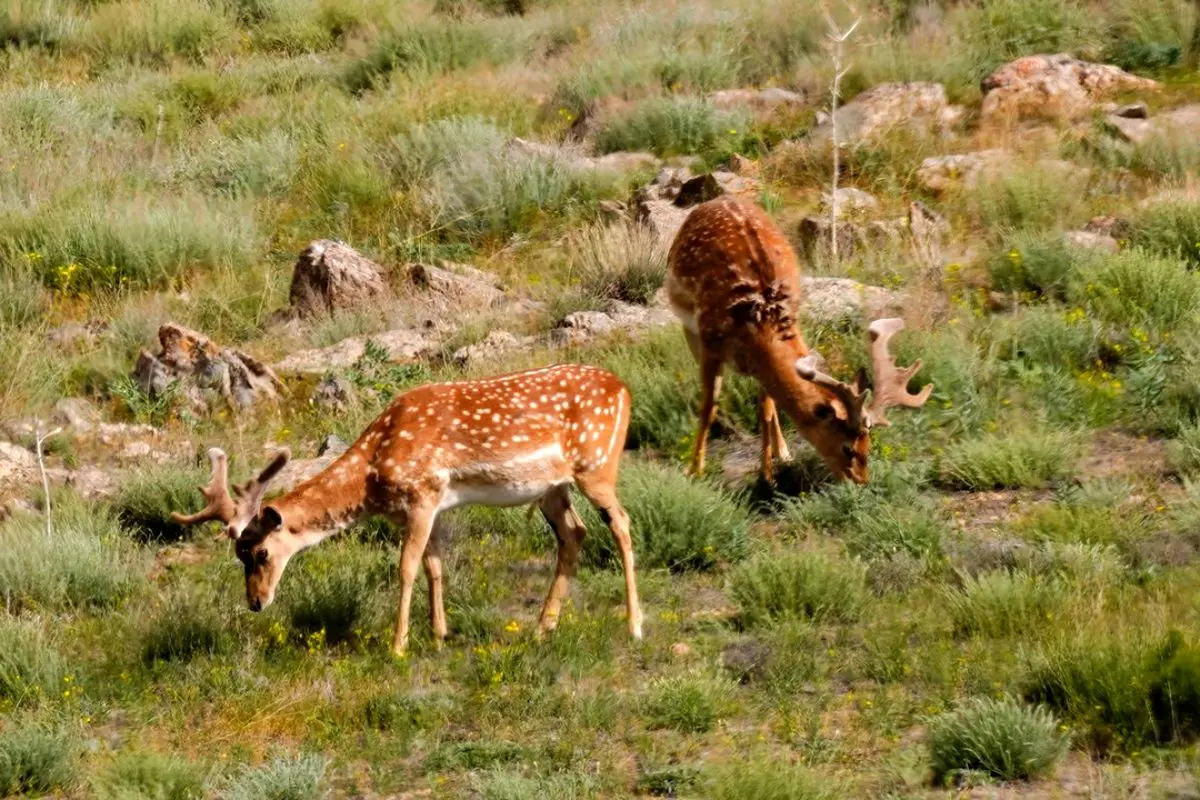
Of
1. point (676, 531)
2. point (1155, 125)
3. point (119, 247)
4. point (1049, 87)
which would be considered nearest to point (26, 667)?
point (676, 531)

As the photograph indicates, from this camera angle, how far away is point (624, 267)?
50.5 ft

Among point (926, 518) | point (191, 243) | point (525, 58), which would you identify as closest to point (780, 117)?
point (525, 58)

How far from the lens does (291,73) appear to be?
74.9ft

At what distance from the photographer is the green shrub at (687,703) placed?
29.0 feet

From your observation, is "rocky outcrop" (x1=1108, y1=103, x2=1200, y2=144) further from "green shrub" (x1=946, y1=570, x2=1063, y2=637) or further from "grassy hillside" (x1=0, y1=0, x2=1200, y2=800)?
"green shrub" (x1=946, y1=570, x2=1063, y2=637)

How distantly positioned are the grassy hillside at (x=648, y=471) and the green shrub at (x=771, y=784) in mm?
18

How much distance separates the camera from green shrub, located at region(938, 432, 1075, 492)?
11398 millimetres

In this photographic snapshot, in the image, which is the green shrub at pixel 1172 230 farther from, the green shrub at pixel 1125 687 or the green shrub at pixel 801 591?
the green shrub at pixel 1125 687

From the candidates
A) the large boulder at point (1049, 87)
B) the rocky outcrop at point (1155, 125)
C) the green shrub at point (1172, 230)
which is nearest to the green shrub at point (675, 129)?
the large boulder at point (1049, 87)

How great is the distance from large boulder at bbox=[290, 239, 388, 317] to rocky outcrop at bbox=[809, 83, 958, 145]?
4829mm

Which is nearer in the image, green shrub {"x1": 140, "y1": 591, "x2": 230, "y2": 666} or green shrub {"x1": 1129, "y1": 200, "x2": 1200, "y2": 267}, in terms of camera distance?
green shrub {"x1": 140, "y1": 591, "x2": 230, "y2": 666}

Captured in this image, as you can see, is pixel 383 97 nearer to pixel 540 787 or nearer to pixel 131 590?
pixel 131 590

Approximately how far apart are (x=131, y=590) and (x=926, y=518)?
15.3 ft

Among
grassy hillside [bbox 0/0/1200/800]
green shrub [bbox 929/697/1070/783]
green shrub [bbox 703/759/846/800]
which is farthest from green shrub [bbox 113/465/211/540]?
green shrub [bbox 929/697/1070/783]
